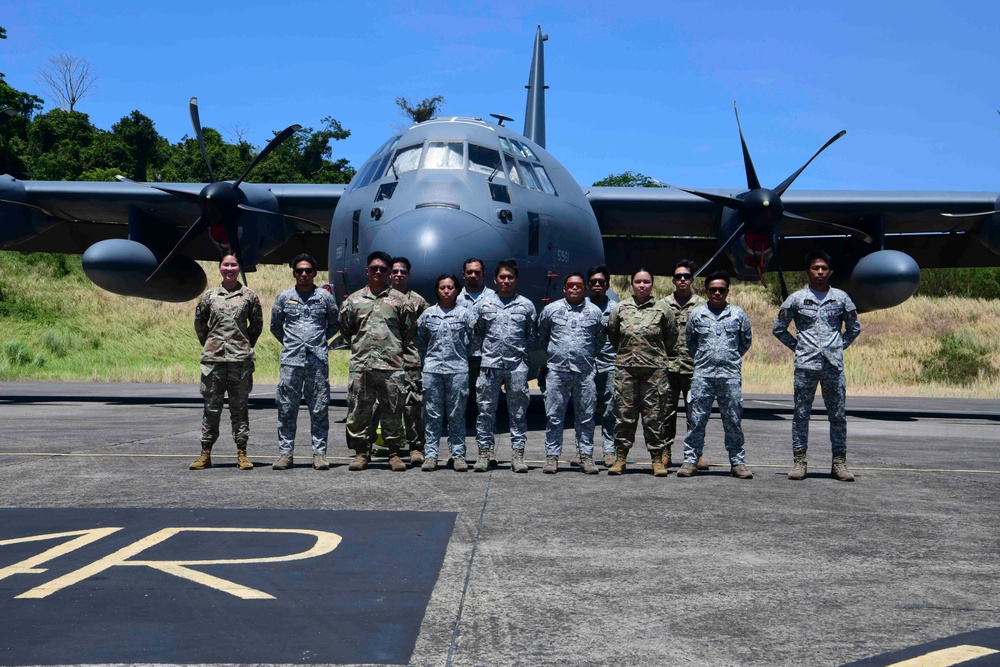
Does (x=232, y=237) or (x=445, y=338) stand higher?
(x=232, y=237)

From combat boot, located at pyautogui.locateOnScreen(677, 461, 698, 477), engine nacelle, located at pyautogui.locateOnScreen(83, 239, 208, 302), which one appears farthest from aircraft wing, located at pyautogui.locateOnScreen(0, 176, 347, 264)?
combat boot, located at pyautogui.locateOnScreen(677, 461, 698, 477)

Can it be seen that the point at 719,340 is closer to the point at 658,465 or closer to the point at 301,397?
the point at 658,465

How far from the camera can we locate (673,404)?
9.63 m

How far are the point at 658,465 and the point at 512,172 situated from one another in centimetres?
510

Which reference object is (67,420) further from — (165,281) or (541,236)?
(541,236)

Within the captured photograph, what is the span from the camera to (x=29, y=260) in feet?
165

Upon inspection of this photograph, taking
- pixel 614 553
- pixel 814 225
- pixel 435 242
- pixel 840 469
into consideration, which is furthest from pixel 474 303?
pixel 814 225

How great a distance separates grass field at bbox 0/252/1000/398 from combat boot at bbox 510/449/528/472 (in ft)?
77.7

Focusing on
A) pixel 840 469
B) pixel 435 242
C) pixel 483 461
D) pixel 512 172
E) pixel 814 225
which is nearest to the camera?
pixel 840 469

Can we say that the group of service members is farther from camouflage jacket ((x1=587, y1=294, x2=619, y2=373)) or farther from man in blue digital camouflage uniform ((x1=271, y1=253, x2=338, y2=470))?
camouflage jacket ((x1=587, y1=294, x2=619, y2=373))

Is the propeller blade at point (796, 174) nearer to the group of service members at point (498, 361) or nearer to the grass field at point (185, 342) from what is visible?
the group of service members at point (498, 361)

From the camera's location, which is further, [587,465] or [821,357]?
[587,465]

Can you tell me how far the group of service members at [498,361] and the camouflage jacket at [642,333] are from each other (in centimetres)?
1

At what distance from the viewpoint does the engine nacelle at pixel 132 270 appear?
57.3 ft
